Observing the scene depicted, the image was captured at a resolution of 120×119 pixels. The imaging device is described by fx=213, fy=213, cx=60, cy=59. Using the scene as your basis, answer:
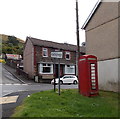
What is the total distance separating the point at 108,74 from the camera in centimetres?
1497

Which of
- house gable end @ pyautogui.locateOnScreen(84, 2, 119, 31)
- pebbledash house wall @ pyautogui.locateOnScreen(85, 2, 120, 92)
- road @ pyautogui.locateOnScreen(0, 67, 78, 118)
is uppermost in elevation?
house gable end @ pyautogui.locateOnScreen(84, 2, 119, 31)

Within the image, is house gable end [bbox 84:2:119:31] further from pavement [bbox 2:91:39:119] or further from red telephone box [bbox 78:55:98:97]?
pavement [bbox 2:91:39:119]

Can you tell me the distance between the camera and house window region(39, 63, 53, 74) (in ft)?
127

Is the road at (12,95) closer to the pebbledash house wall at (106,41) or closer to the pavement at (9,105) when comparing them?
the pavement at (9,105)

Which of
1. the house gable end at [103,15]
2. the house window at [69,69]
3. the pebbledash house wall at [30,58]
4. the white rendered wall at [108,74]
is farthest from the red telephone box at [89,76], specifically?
the house window at [69,69]

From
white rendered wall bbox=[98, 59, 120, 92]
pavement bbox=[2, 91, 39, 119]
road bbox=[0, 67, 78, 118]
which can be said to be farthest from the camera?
white rendered wall bbox=[98, 59, 120, 92]

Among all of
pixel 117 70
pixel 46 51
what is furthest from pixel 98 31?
pixel 46 51

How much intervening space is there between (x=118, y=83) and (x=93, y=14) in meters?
6.50

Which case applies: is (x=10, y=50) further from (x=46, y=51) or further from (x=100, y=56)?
(x=100, y=56)

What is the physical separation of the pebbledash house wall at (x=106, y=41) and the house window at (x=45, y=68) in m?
21.8

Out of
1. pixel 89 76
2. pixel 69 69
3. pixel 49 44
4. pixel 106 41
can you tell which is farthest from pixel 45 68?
pixel 89 76

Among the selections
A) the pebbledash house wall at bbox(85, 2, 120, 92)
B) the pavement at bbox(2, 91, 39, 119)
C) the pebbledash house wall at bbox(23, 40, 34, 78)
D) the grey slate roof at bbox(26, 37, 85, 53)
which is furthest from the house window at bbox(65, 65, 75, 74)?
the pavement at bbox(2, 91, 39, 119)

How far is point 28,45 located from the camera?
138 feet

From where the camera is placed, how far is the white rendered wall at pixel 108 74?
555 inches
